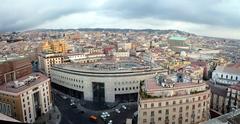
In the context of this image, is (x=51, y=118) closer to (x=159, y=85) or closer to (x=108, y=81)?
(x=108, y=81)

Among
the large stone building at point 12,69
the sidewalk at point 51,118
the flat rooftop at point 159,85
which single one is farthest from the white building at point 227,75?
the large stone building at point 12,69

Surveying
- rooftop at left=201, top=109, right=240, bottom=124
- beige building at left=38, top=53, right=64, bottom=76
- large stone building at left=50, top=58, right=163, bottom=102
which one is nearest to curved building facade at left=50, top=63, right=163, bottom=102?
large stone building at left=50, top=58, right=163, bottom=102

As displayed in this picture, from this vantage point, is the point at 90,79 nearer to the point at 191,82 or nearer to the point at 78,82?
the point at 78,82

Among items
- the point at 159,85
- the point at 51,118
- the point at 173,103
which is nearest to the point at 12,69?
the point at 51,118

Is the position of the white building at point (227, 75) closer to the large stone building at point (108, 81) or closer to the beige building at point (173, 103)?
the large stone building at point (108, 81)

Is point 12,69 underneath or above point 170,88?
above

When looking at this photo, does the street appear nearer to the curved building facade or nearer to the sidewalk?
the sidewalk
